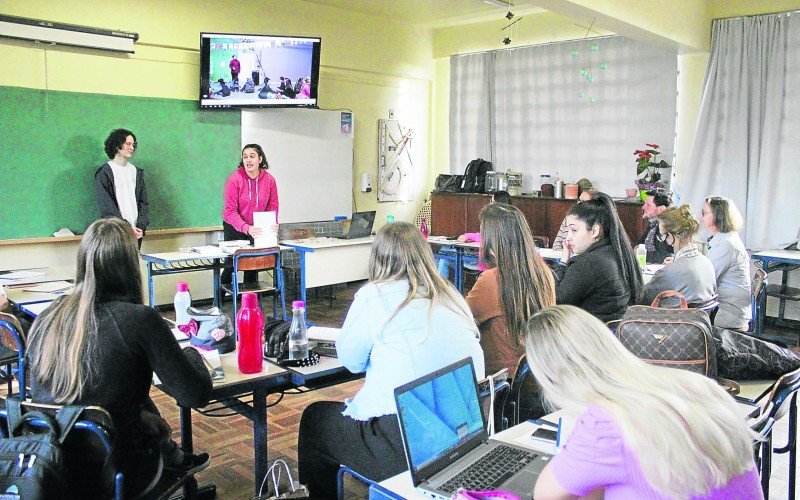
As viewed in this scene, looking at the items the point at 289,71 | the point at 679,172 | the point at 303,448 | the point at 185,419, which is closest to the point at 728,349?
the point at 303,448

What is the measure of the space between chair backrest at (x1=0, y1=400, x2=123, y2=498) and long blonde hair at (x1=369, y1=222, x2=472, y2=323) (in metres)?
0.92

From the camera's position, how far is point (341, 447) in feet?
7.70

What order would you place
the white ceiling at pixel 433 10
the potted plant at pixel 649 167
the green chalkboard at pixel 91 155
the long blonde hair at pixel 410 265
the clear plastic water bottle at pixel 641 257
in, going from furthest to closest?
the white ceiling at pixel 433 10 → the potted plant at pixel 649 167 → the green chalkboard at pixel 91 155 → the clear plastic water bottle at pixel 641 257 → the long blonde hair at pixel 410 265

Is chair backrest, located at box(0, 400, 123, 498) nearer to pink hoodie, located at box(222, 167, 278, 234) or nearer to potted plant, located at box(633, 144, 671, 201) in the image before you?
pink hoodie, located at box(222, 167, 278, 234)

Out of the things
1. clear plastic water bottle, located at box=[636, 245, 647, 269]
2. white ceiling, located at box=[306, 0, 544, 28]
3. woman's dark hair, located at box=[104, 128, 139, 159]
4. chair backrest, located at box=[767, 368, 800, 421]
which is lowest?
chair backrest, located at box=[767, 368, 800, 421]

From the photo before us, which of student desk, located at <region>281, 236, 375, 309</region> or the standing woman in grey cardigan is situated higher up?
the standing woman in grey cardigan

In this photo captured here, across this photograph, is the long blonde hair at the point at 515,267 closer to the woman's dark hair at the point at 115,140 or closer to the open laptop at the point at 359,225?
the open laptop at the point at 359,225

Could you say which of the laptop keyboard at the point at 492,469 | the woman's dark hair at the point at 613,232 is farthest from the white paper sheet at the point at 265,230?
the laptop keyboard at the point at 492,469

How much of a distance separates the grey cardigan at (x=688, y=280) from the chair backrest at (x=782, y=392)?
5.12 ft

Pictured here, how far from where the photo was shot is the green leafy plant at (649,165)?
689 cm

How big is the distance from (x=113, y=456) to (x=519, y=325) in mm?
1558

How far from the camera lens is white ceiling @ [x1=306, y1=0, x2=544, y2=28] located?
7578 mm

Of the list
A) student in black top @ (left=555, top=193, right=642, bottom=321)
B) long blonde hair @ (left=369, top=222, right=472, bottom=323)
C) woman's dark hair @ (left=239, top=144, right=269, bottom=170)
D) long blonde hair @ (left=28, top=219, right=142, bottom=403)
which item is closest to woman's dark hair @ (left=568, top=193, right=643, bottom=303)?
student in black top @ (left=555, top=193, right=642, bottom=321)

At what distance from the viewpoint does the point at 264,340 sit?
2.74 meters
